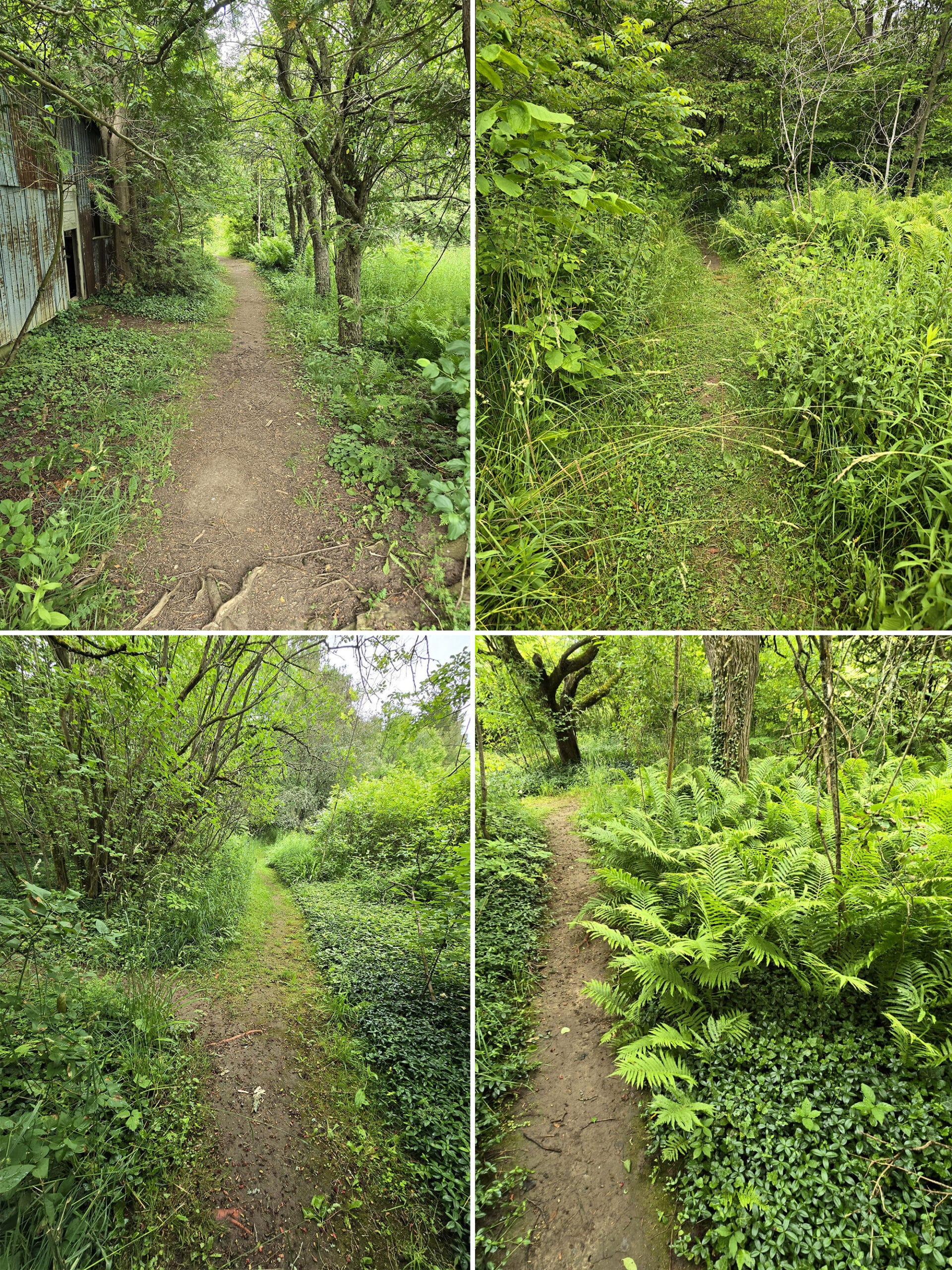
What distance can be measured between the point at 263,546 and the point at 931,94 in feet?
24.0

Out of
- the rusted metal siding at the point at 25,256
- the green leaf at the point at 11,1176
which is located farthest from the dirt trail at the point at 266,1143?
the rusted metal siding at the point at 25,256

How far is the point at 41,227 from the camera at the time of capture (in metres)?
5.64

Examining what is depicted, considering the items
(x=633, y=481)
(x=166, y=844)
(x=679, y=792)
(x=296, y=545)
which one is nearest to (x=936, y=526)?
(x=633, y=481)

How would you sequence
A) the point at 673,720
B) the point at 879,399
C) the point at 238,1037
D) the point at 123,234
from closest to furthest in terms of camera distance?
the point at 238,1037 < the point at 879,399 < the point at 673,720 < the point at 123,234

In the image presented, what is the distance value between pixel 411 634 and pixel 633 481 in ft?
4.51

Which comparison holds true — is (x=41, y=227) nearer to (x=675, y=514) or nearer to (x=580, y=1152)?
(x=675, y=514)

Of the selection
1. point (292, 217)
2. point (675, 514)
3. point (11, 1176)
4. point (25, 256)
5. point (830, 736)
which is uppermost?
point (292, 217)

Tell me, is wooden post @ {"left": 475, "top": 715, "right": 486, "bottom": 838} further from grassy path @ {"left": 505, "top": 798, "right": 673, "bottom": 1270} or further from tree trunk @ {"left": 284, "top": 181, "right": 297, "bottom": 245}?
tree trunk @ {"left": 284, "top": 181, "right": 297, "bottom": 245}

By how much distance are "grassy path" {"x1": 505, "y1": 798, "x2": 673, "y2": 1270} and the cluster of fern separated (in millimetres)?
161

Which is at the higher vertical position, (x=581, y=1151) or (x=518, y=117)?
(x=518, y=117)

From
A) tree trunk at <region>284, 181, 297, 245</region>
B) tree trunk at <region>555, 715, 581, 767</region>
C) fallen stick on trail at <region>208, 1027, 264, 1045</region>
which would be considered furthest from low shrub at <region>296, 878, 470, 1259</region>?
tree trunk at <region>284, 181, 297, 245</region>

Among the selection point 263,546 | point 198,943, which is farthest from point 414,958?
point 263,546

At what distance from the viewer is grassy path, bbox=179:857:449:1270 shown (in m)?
2.16

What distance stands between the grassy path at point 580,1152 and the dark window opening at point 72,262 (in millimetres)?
7883
